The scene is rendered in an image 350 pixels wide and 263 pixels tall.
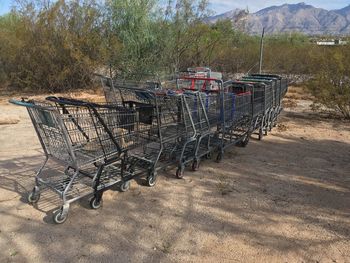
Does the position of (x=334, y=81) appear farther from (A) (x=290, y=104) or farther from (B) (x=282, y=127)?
(A) (x=290, y=104)

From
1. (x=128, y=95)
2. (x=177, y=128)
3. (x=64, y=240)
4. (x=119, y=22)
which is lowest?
(x=64, y=240)

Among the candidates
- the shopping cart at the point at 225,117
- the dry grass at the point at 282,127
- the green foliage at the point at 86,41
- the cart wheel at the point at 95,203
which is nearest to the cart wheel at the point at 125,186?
the cart wheel at the point at 95,203

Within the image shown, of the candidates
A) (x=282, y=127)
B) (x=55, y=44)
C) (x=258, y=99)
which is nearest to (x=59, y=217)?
(x=258, y=99)

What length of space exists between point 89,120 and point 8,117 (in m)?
4.96

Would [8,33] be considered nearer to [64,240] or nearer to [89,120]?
[89,120]

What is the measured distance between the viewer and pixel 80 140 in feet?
12.4

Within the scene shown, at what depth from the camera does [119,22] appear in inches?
494

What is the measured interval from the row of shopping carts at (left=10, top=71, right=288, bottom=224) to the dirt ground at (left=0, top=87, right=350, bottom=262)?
8.0 inches

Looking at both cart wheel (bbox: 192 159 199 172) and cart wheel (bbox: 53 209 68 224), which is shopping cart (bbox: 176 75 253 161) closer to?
cart wheel (bbox: 192 159 199 172)

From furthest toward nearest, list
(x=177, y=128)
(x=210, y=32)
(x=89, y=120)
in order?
1. (x=210, y=32)
2. (x=177, y=128)
3. (x=89, y=120)

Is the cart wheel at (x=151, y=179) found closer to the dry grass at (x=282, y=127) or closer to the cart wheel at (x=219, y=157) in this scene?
the cart wheel at (x=219, y=157)

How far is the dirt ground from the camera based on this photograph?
116 inches

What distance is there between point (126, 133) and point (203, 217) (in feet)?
4.31

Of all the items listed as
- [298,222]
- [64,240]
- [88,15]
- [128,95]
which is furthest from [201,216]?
[88,15]
